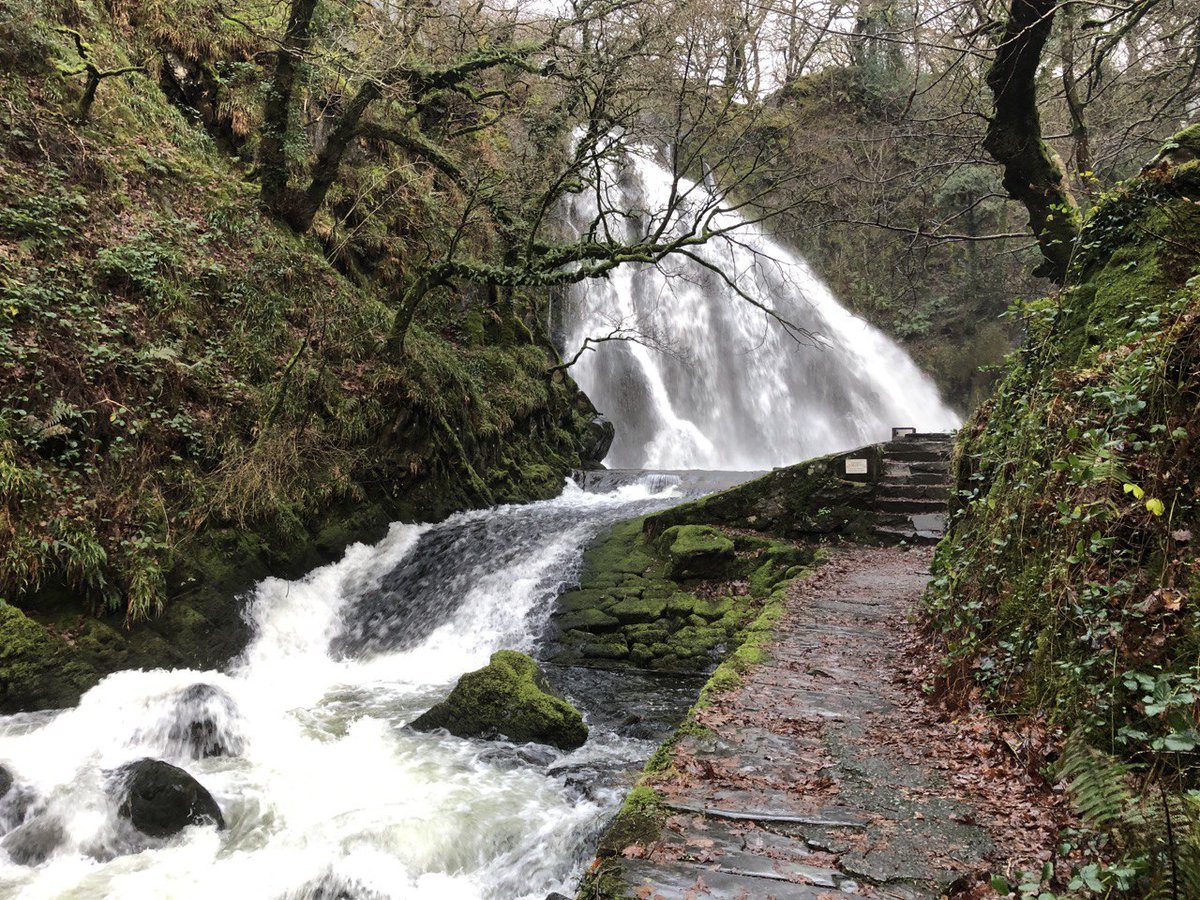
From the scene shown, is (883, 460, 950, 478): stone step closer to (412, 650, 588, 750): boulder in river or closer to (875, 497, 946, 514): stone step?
(875, 497, 946, 514): stone step

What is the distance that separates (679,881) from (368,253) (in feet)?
38.1

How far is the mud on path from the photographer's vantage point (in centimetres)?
246

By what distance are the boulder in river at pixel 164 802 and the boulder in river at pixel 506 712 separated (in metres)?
1.75

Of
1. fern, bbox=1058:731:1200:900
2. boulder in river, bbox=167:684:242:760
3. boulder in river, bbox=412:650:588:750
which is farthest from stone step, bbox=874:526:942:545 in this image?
boulder in river, bbox=167:684:242:760

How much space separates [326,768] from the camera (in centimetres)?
532

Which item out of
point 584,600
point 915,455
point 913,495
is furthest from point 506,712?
point 915,455

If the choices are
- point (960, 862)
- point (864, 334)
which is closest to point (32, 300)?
point (960, 862)

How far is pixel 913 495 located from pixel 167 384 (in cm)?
948

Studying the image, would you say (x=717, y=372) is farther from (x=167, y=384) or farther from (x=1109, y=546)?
(x=1109, y=546)

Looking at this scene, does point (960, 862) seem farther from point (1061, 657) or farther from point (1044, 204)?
point (1044, 204)

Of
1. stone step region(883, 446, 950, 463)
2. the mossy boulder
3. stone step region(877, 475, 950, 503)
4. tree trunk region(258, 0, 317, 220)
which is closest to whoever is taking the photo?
the mossy boulder

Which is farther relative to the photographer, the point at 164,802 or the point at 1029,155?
the point at 1029,155

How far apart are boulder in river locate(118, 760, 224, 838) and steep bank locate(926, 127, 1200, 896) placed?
15.7ft

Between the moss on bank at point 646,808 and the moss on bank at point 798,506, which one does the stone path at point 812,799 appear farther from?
the moss on bank at point 798,506
